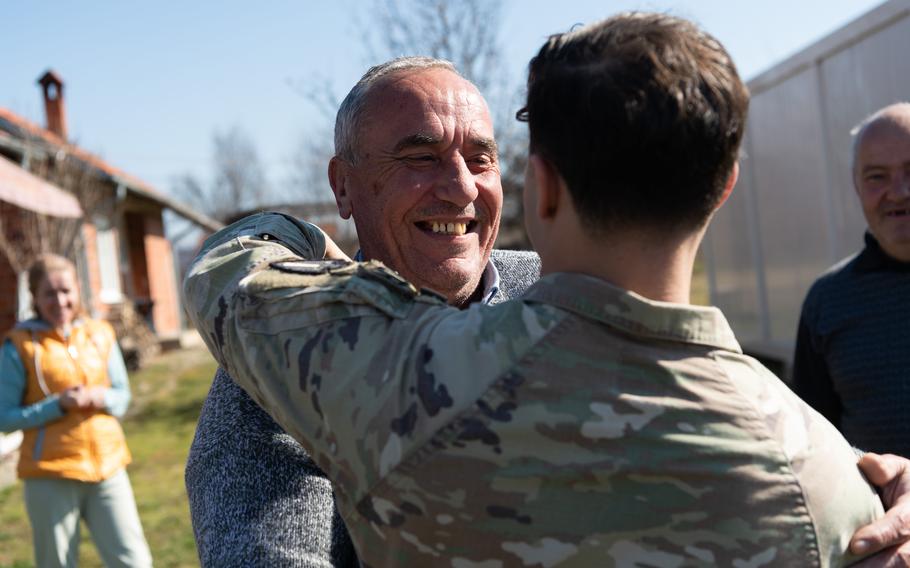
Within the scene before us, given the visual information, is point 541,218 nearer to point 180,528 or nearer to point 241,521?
point 241,521

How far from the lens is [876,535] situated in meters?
1.23

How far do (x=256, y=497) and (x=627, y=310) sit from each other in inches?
32.9

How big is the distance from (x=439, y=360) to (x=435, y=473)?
5.9 inches

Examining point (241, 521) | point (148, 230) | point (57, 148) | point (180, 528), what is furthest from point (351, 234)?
point (241, 521)

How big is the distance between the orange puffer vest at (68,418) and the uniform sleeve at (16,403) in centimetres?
5

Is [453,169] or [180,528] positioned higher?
[453,169]

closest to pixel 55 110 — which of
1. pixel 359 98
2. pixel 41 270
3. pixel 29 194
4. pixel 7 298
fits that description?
pixel 7 298

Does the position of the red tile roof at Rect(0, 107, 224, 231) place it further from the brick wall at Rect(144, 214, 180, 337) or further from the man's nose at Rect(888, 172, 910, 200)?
the man's nose at Rect(888, 172, 910, 200)

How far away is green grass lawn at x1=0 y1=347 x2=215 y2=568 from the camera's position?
6.86 m

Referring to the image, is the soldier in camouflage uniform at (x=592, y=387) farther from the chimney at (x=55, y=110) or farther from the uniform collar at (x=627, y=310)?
the chimney at (x=55, y=110)

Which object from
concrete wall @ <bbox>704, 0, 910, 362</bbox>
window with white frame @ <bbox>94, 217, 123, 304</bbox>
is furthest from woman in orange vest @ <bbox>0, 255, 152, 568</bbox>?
window with white frame @ <bbox>94, 217, 123, 304</bbox>

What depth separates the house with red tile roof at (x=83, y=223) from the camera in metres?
→ 12.7

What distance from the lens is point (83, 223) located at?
15.4 m

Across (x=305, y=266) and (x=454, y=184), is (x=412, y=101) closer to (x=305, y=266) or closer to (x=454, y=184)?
(x=454, y=184)
